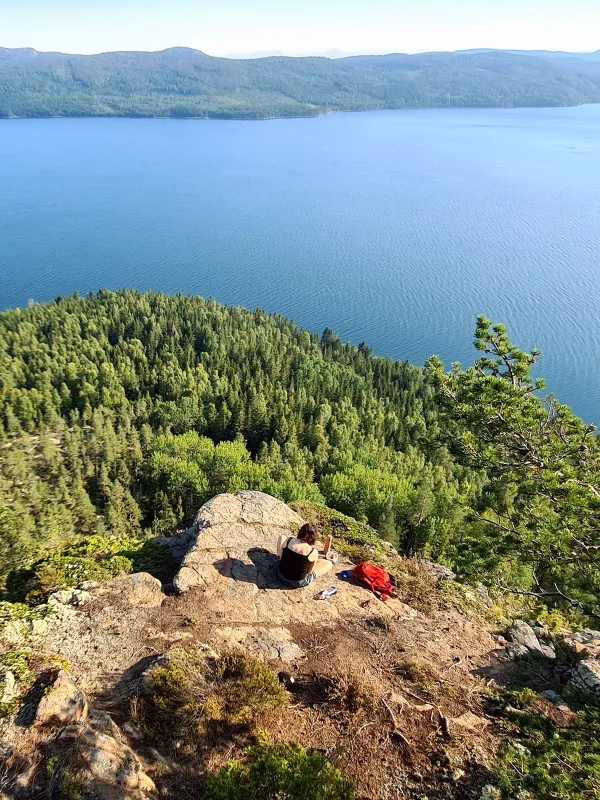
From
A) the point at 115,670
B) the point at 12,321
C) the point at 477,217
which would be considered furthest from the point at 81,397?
the point at 477,217

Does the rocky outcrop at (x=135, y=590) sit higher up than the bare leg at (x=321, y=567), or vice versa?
the rocky outcrop at (x=135, y=590)

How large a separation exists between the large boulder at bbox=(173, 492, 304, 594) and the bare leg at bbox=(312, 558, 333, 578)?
1.78 m

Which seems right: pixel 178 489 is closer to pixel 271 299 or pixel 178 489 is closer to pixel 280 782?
pixel 280 782

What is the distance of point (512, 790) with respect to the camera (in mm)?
8219

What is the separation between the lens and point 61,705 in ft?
30.8

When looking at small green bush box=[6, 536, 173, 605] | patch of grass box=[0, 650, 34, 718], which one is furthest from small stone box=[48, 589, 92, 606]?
patch of grass box=[0, 650, 34, 718]

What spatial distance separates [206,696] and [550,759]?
245 inches

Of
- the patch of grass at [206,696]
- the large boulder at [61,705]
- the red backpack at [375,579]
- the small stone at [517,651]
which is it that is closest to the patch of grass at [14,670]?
the large boulder at [61,705]

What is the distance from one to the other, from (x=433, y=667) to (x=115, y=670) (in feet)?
24.2

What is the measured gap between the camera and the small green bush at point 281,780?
27.1 ft

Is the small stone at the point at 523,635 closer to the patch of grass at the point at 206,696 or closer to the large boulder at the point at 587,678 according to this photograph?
the large boulder at the point at 587,678

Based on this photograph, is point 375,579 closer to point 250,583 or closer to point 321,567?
point 321,567

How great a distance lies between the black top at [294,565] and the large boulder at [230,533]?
1120 mm

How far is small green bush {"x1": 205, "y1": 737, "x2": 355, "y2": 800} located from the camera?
8.27 metres
